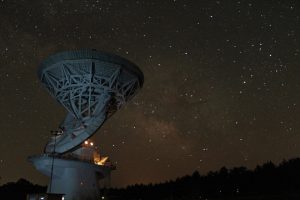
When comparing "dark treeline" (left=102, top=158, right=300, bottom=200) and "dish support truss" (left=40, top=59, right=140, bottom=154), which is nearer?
"dish support truss" (left=40, top=59, right=140, bottom=154)

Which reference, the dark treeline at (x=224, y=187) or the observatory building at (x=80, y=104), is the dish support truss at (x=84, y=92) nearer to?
the observatory building at (x=80, y=104)

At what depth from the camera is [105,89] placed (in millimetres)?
38500

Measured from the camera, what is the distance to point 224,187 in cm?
6209

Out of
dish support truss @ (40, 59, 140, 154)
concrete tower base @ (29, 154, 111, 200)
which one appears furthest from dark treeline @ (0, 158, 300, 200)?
dish support truss @ (40, 59, 140, 154)

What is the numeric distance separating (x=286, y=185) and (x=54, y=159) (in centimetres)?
3044

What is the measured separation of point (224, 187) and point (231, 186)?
3.47 feet

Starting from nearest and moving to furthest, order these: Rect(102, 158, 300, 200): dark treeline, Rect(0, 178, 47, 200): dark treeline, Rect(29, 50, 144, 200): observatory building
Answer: Rect(29, 50, 144, 200): observatory building → Rect(102, 158, 300, 200): dark treeline → Rect(0, 178, 47, 200): dark treeline

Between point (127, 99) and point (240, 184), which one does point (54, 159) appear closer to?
point (127, 99)

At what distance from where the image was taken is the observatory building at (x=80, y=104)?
36.8 meters

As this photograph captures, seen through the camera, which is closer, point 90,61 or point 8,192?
point 90,61

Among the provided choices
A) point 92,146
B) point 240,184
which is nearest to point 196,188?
point 240,184

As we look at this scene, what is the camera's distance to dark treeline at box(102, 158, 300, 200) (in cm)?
5231

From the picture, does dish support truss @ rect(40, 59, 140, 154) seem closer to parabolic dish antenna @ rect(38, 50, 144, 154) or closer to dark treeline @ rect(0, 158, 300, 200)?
parabolic dish antenna @ rect(38, 50, 144, 154)

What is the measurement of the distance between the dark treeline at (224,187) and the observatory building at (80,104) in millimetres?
10887
